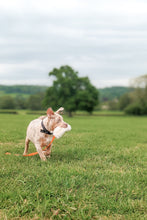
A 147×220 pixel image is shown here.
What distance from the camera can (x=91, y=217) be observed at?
3.12 meters

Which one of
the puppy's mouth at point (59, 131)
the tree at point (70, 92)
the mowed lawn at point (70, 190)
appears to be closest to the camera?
the mowed lawn at point (70, 190)

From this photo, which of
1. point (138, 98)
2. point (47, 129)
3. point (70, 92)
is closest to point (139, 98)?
point (138, 98)

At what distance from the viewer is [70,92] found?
4656 cm

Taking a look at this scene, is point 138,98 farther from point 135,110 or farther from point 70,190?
point 70,190

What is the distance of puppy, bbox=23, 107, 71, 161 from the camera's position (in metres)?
5.07

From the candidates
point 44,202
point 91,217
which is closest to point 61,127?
point 44,202

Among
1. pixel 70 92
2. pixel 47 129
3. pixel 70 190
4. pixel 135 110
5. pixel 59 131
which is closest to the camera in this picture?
pixel 70 190

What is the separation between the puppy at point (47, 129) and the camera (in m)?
5.07

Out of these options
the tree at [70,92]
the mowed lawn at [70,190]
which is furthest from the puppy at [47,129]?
the tree at [70,92]

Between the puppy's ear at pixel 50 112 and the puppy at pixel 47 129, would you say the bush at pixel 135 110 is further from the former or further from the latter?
the puppy's ear at pixel 50 112

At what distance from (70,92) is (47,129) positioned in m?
41.5

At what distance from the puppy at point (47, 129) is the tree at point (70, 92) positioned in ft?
125

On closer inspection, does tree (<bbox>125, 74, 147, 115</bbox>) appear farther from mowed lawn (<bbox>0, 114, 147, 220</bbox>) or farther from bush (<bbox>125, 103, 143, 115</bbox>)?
mowed lawn (<bbox>0, 114, 147, 220</bbox>)

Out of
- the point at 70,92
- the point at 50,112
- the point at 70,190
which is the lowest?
the point at 70,190
